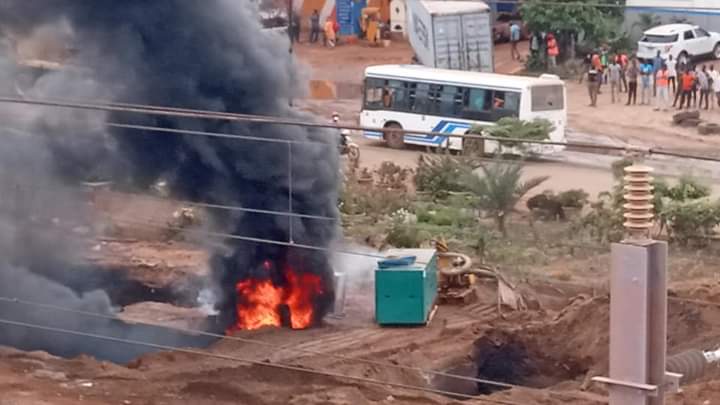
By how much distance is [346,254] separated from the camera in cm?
1823

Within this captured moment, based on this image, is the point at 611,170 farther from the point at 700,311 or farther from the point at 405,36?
the point at 405,36

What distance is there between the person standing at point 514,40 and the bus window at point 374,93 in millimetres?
6447

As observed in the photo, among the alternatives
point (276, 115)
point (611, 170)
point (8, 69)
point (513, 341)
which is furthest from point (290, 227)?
point (611, 170)

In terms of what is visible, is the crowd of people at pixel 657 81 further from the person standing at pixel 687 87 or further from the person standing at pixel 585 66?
the person standing at pixel 585 66

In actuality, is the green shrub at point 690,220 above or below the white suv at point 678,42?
below

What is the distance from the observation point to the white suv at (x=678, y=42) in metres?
28.3

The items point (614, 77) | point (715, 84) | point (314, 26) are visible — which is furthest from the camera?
point (314, 26)

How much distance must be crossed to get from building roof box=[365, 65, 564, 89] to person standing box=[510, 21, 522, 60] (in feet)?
19.6

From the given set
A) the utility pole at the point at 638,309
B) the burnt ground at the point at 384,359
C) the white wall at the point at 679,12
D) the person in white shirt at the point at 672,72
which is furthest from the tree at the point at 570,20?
the utility pole at the point at 638,309

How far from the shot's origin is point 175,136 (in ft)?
56.5

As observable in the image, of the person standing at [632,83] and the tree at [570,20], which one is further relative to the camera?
the tree at [570,20]

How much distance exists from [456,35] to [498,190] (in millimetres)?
8966

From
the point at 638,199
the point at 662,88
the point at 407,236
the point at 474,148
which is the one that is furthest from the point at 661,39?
the point at 638,199

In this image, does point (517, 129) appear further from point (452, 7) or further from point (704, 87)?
point (452, 7)
